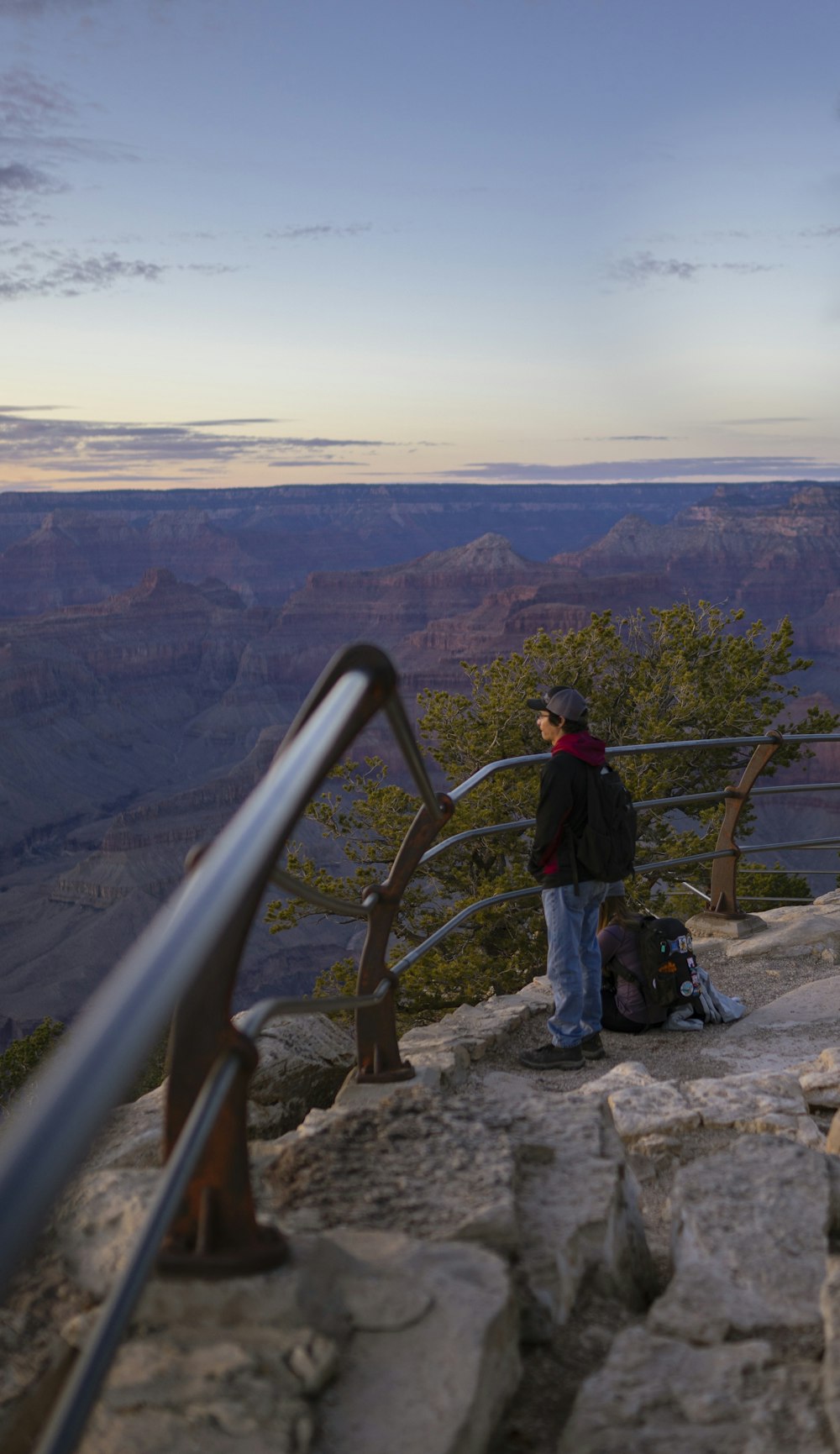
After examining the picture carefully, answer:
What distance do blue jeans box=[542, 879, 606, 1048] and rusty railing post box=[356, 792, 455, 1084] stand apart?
1.19 m

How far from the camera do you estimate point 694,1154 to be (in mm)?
3045

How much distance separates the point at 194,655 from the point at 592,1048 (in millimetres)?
152479

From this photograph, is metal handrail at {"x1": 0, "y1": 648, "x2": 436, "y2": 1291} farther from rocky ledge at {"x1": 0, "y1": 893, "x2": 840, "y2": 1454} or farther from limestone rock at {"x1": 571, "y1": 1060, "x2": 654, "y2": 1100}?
limestone rock at {"x1": 571, "y1": 1060, "x2": 654, "y2": 1100}

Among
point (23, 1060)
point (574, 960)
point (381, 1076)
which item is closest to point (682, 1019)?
point (574, 960)

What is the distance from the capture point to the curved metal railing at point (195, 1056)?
966 mm

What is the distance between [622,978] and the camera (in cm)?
493

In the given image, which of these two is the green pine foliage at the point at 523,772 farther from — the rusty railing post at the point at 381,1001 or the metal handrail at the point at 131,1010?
the metal handrail at the point at 131,1010

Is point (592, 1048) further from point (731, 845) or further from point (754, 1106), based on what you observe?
point (731, 845)

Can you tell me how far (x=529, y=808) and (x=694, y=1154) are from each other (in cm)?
1061

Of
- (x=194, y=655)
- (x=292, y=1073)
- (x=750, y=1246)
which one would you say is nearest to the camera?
(x=750, y=1246)

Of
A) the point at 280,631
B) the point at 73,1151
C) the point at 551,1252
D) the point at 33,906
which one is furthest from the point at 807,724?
the point at 280,631

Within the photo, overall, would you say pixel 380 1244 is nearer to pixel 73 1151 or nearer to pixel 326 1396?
pixel 326 1396

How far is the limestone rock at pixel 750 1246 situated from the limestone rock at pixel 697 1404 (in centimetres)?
10

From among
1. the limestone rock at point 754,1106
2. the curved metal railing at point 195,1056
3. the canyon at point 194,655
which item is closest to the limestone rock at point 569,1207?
the curved metal railing at point 195,1056
